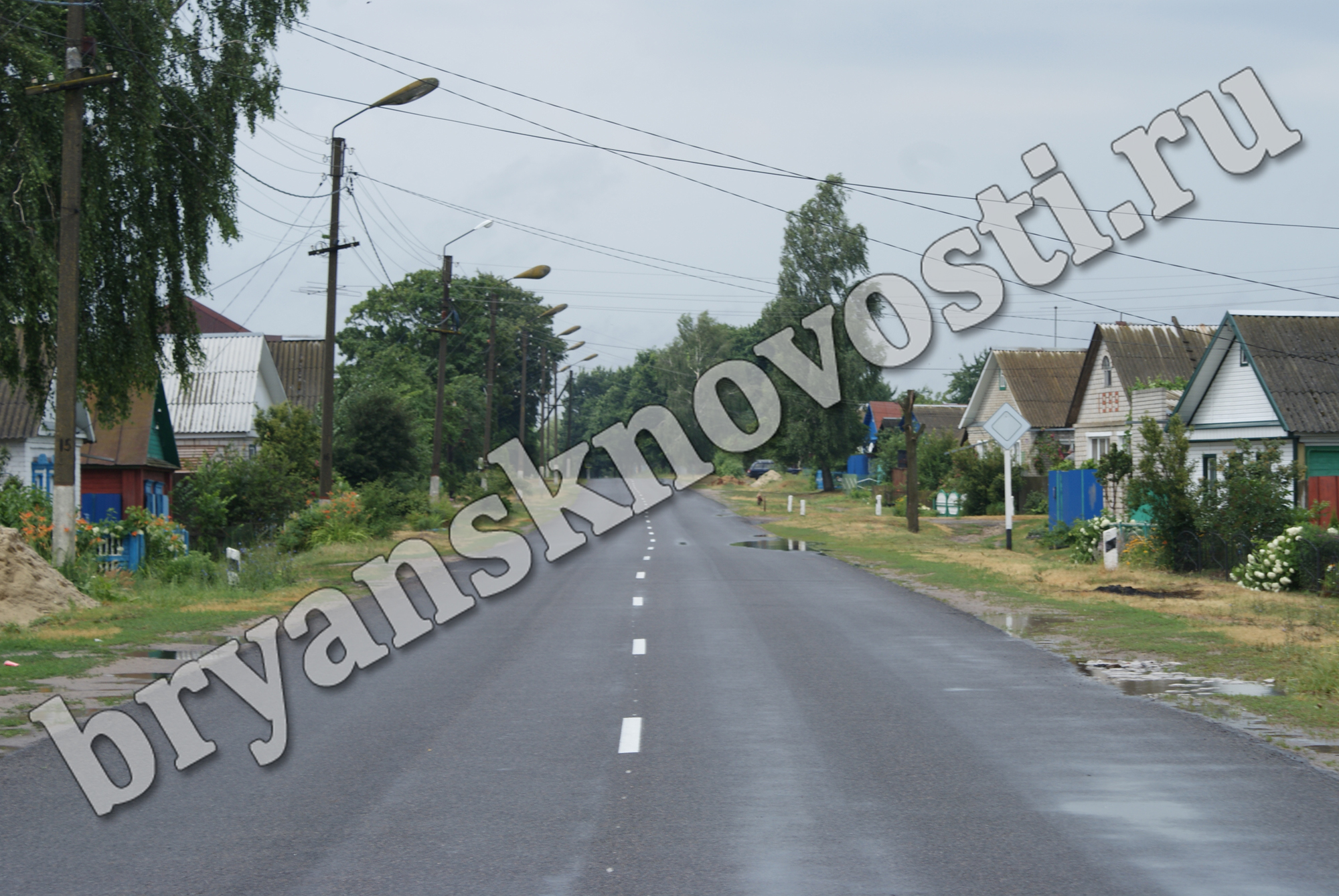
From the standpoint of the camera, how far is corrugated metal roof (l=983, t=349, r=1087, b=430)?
5541cm

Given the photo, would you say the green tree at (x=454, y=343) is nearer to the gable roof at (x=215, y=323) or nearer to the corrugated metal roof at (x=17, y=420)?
the gable roof at (x=215, y=323)

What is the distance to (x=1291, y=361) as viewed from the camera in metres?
30.5

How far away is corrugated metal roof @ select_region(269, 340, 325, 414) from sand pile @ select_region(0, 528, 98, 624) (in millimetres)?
46807

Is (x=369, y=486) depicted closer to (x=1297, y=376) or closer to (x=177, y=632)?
(x=177, y=632)

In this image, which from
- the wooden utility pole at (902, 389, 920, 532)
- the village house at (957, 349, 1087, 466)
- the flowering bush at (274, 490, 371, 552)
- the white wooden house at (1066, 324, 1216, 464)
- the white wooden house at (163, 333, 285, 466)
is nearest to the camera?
the flowering bush at (274, 490, 371, 552)

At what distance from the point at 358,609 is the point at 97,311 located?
872 cm

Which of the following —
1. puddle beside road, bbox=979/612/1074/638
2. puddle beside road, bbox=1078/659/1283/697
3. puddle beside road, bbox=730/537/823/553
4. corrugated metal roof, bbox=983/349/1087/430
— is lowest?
puddle beside road, bbox=730/537/823/553

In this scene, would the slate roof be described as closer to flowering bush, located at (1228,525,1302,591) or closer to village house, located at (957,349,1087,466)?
village house, located at (957,349,1087,466)

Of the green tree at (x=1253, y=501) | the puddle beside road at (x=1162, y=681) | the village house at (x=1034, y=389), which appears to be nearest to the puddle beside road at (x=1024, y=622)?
the puddle beside road at (x=1162, y=681)

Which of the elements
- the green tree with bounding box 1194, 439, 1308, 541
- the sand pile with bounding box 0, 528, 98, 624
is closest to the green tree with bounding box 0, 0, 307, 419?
the sand pile with bounding box 0, 528, 98, 624

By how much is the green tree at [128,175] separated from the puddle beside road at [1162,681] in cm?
1756

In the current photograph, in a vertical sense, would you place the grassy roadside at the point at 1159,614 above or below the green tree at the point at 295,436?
below

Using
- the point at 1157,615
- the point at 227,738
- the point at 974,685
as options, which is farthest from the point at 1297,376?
the point at 227,738

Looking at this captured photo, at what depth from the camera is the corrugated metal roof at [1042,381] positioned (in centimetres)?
5541
